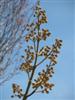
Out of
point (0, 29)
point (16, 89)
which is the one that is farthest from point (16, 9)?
point (16, 89)

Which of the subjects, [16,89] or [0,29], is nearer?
[16,89]

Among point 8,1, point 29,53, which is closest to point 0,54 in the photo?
point 8,1

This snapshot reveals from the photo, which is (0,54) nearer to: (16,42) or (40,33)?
(16,42)

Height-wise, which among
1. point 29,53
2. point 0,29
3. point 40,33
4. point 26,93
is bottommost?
point 26,93

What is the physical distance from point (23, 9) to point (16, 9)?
168 mm

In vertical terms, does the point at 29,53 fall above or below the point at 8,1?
below

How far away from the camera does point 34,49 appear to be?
498cm

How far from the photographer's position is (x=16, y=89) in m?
A: 4.79

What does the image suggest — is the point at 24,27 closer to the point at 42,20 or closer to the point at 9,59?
the point at 9,59

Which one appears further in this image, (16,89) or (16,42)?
(16,42)

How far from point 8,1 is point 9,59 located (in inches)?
53.3

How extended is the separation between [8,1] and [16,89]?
2.75 metres

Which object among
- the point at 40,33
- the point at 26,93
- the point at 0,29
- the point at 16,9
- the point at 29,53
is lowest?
the point at 26,93

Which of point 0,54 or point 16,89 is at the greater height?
point 0,54
